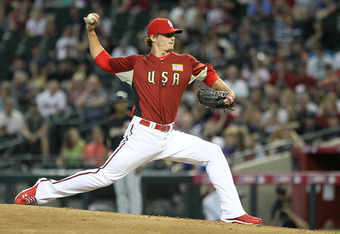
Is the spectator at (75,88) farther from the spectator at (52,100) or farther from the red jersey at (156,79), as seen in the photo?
the red jersey at (156,79)

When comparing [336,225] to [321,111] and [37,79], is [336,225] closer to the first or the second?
[321,111]

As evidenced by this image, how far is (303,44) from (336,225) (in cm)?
505

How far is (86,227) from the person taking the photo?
17.2 feet

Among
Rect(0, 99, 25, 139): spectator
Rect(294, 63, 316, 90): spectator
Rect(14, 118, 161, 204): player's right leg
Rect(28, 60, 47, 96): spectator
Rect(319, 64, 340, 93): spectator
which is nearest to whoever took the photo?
Rect(14, 118, 161, 204): player's right leg

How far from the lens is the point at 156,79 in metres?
5.78

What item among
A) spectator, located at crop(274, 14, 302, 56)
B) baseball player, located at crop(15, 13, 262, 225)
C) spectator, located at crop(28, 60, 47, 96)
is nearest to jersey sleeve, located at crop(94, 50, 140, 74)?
baseball player, located at crop(15, 13, 262, 225)

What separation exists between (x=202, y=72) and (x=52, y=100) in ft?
27.3

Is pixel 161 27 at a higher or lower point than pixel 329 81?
higher

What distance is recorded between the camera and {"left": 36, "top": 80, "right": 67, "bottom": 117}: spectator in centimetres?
1380

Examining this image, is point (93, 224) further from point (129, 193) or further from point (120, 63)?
point (129, 193)

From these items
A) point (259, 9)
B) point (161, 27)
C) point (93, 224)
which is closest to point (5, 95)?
point (259, 9)

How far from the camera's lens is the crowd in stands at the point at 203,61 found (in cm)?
1148

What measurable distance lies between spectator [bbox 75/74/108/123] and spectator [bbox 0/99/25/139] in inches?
46.5

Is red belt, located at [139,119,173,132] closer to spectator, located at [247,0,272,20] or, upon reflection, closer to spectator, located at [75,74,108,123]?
spectator, located at [75,74,108,123]
